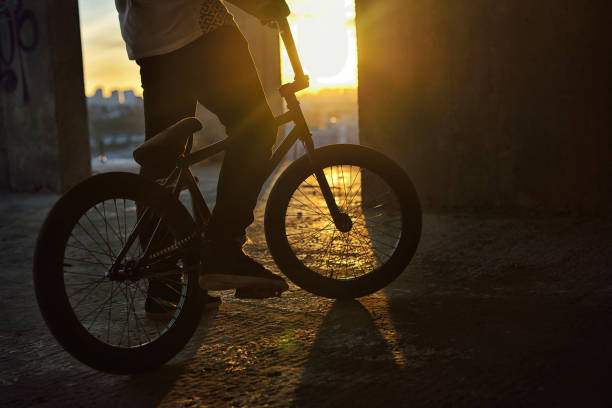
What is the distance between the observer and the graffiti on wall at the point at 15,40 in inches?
291

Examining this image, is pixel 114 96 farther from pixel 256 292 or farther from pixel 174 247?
pixel 174 247

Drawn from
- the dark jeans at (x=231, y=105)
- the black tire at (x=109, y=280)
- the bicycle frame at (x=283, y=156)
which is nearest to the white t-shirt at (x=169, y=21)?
the dark jeans at (x=231, y=105)

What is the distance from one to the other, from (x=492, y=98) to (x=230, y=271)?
10.2ft

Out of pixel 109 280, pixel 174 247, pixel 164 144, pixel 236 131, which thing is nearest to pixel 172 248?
pixel 174 247

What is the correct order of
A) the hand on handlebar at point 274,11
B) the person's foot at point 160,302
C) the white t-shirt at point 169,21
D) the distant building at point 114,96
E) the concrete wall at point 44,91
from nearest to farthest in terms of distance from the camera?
1. the white t-shirt at point 169,21
2. the hand on handlebar at point 274,11
3. the person's foot at point 160,302
4. the concrete wall at point 44,91
5. the distant building at point 114,96

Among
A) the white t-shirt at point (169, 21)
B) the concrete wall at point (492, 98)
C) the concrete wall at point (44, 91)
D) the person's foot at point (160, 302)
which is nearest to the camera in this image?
the white t-shirt at point (169, 21)

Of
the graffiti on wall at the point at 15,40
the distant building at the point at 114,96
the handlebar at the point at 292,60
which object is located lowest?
the handlebar at the point at 292,60

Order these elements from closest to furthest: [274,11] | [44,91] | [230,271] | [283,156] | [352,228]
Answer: [230,271], [274,11], [283,156], [352,228], [44,91]

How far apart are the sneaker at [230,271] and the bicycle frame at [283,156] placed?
0.11 metres

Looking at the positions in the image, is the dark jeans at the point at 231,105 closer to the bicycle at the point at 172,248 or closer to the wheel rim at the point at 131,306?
the bicycle at the point at 172,248

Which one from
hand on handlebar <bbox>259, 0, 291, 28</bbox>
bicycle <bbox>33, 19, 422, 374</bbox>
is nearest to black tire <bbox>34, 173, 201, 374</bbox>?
bicycle <bbox>33, 19, 422, 374</bbox>

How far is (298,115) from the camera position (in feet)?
8.52

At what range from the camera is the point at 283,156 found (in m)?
2.59

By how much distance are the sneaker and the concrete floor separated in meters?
0.22
